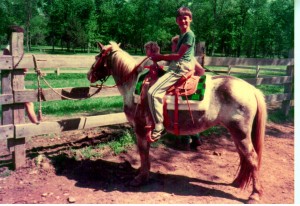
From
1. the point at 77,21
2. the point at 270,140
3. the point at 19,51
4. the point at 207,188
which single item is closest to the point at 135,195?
the point at 207,188

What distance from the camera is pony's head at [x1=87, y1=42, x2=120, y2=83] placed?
15.6ft

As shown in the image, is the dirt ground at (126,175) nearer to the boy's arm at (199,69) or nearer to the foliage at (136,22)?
the boy's arm at (199,69)

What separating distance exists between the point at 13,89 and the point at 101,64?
1577 mm

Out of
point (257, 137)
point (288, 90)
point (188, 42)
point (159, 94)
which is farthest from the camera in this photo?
point (288, 90)

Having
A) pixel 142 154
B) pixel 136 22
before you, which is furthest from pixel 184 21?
pixel 136 22

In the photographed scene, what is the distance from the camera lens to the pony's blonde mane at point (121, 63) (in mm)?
4777

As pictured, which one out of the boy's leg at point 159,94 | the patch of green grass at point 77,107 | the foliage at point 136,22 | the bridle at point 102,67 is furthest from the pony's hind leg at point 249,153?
the foliage at point 136,22

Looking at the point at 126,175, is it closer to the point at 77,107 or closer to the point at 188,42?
the point at 188,42

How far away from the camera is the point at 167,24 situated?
51.5 metres

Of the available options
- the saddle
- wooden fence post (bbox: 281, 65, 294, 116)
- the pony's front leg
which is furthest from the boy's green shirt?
wooden fence post (bbox: 281, 65, 294, 116)

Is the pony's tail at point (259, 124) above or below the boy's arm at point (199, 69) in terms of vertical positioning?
below

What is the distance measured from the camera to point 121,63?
15.8ft

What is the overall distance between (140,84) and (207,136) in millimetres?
3489

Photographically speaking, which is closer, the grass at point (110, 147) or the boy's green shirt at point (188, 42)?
the boy's green shirt at point (188, 42)
